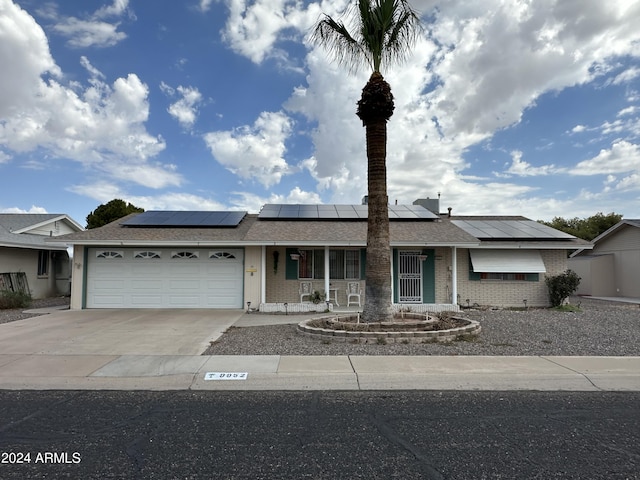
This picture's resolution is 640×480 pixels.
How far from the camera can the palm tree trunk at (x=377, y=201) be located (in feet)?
32.7

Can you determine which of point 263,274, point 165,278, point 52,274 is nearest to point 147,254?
point 165,278

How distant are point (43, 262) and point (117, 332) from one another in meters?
13.6

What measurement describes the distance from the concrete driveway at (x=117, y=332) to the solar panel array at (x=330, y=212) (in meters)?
5.16

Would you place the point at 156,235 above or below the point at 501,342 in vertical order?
above

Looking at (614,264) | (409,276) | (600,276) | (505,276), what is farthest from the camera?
(600,276)

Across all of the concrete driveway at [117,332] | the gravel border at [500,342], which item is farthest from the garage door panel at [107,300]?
the gravel border at [500,342]

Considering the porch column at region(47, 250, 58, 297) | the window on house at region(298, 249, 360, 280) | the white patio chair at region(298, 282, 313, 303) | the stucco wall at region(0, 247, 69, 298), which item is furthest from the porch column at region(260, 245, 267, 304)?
the porch column at region(47, 250, 58, 297)

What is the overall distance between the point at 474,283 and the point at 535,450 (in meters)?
12.6

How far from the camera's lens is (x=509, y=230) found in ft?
57.1

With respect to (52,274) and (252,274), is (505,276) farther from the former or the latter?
(52,274)

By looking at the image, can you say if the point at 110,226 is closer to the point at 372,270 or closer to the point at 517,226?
the point at 372,270

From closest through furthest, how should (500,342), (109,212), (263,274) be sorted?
(500,342) < (263,274) < (109,212)

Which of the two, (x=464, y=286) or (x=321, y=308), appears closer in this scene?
(x=321, y=308)

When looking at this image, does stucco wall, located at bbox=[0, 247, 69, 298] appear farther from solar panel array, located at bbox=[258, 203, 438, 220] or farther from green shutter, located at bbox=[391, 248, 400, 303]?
green shutter, located at bbox=[391, 248, 400, 303]
